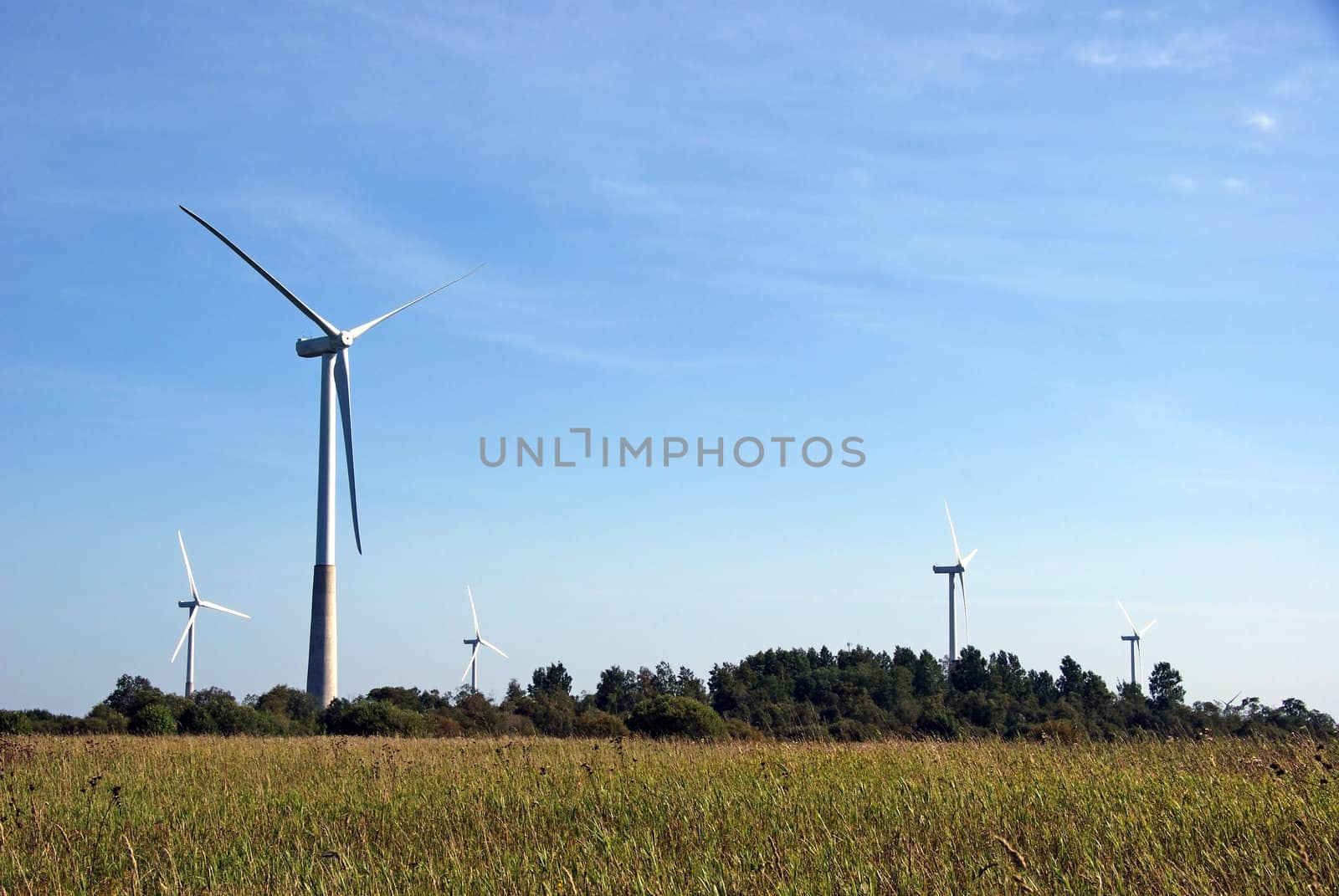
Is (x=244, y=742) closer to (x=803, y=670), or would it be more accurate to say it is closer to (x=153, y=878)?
(x=153, y=878)

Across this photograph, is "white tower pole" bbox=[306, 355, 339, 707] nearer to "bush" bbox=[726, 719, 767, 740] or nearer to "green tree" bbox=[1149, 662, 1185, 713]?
"bush" bbox=[726, 719, 767, 740]

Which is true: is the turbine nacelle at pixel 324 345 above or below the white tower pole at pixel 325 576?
above

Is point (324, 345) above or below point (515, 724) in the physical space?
above

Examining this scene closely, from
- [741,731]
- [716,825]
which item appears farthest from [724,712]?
[716,825]

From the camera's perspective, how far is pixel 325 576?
54312 mm

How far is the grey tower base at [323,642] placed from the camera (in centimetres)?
5444

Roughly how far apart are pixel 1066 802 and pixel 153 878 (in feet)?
30.9

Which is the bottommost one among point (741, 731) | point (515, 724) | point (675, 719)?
point (515, 724)

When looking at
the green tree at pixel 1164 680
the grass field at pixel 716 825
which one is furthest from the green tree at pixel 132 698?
the green tree at pixel 1164 680

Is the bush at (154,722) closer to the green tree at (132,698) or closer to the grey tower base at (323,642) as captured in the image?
the green tree at (132,698)

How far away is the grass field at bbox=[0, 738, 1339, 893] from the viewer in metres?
9.60

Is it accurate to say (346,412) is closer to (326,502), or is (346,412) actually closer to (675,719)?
(326,502)

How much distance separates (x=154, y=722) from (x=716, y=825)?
106 feet

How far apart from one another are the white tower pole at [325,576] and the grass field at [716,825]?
34.7m
